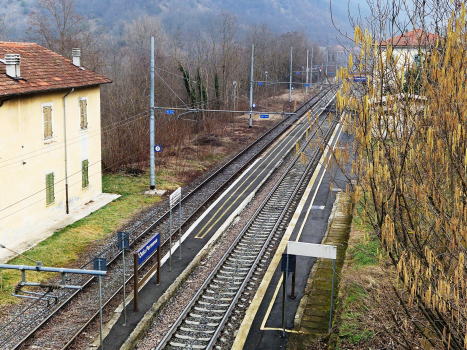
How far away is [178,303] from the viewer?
15.2 metres

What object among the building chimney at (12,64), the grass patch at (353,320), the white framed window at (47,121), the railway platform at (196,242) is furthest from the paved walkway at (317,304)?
the building chimney at (12,64)

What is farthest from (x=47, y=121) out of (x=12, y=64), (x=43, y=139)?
(x=12, y=64)

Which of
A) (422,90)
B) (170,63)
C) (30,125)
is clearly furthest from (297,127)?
(422,90)

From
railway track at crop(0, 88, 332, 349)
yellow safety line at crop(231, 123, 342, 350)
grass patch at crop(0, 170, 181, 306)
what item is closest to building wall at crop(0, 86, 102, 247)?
grass patch at crop(0, 170, 181, 306)

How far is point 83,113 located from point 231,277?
1189cm

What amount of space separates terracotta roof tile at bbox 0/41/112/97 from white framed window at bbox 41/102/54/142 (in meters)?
0.82

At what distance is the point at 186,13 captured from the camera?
498 feet

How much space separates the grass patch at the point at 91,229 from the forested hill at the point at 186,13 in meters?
106

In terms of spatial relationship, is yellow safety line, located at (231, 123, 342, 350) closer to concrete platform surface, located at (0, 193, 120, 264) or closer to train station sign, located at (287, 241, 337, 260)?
train station sign, located at (287, 241, 337, 260)

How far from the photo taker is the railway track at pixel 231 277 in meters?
13.3

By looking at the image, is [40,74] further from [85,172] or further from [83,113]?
[85,172]

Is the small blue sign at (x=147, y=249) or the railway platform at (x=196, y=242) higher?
the small blue sign at (x=147, y=249)

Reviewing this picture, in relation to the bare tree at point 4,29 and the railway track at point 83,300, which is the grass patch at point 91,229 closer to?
the railway track at point 83,300

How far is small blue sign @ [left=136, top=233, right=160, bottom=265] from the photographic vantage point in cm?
1466
